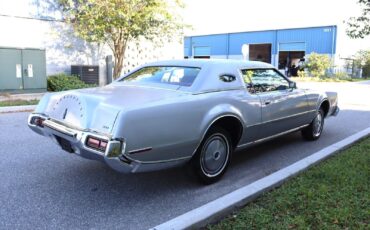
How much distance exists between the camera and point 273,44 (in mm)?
43031

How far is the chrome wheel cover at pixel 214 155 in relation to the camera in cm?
437

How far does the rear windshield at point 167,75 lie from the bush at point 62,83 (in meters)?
10.2

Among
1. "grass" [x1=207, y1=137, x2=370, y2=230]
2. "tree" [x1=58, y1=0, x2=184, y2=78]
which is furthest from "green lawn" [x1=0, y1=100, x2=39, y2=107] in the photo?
"grass" [x1=207, y1=137, x2=370, y2=230]

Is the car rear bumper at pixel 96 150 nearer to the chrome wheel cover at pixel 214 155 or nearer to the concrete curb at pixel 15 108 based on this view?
the chrome wheel cover at pixel 214 155

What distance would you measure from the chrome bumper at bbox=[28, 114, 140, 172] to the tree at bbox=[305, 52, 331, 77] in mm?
32428

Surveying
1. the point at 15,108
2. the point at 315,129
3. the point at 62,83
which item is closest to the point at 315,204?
the point at 315,129

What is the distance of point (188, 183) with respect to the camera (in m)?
4.54

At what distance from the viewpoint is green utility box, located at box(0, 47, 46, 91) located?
13648 mm

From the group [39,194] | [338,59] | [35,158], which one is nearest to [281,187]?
[39,194]

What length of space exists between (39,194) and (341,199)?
3.25 metres

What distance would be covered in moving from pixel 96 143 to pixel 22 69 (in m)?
12.0

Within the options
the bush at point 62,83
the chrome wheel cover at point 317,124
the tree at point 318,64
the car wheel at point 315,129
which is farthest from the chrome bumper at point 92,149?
the tree at point 318,64

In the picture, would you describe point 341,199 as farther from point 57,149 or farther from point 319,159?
point 57,149

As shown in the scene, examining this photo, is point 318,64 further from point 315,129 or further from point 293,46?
point 315,129
